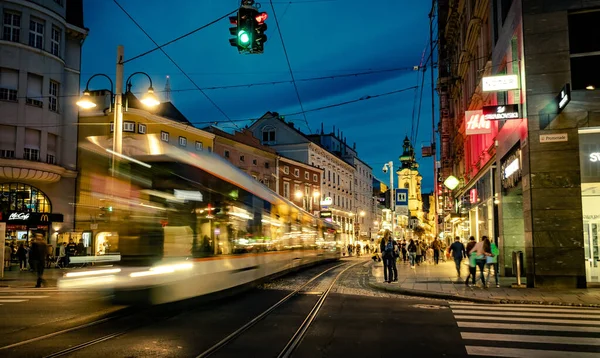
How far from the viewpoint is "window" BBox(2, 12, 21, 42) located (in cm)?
3228

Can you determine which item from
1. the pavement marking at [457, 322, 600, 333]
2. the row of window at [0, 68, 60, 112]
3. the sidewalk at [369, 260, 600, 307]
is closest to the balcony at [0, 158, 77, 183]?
the row of window at [0, 68, 60, 112]

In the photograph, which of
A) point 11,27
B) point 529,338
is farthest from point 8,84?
point 529,338

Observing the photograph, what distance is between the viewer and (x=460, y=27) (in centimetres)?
4003

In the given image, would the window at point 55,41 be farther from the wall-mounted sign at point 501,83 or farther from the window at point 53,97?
the wall-mounted sign at point 501,83

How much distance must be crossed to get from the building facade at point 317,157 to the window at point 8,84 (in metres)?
35.1

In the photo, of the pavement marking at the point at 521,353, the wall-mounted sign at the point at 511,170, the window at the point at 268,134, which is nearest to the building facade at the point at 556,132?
the wall-mounted sign at the point at 511,170

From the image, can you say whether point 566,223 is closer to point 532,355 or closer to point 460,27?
point 532,355

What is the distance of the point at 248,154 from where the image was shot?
59000mm

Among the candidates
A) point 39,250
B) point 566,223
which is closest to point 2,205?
point 39,250

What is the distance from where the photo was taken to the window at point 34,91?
3322 cm

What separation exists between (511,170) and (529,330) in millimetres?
11947

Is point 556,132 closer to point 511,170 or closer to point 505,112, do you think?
point 505,112

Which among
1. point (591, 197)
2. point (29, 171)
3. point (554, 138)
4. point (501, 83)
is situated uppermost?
point (501, 83)

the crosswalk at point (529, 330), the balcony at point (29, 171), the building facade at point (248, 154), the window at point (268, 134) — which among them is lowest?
the crosswalk at point (529, 330)
